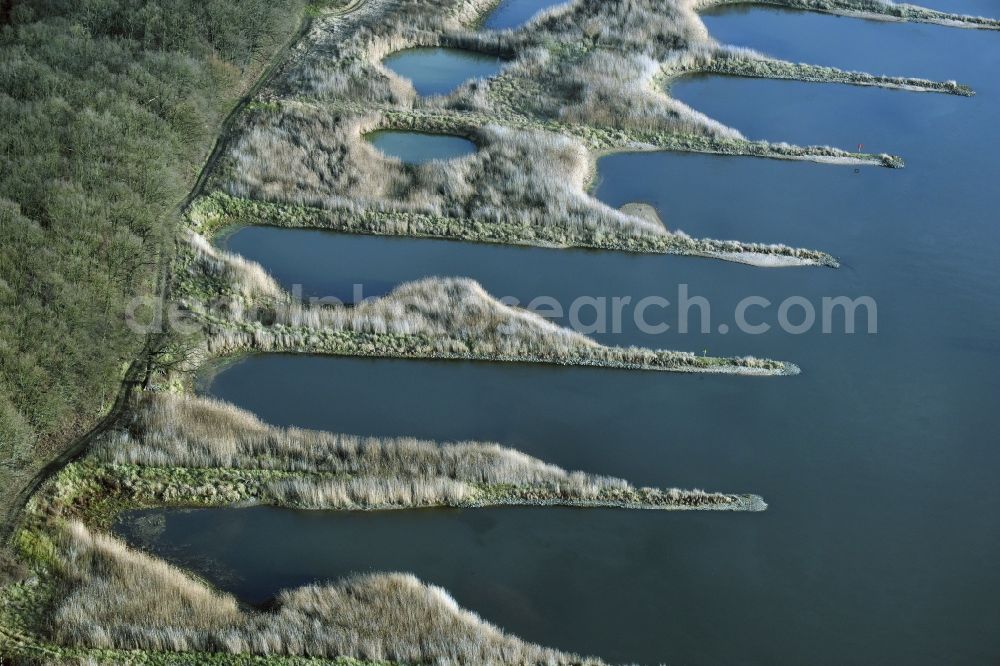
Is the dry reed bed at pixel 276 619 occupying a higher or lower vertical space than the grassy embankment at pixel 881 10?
lower

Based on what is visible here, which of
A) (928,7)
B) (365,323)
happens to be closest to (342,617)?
(365,323)

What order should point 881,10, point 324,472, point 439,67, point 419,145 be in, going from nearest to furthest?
point 324,472 → point 419,145 → point 439,67 → point 881,10

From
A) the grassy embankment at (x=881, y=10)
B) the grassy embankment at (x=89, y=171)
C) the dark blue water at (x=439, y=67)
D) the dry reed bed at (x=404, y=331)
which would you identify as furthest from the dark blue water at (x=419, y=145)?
the grassy embankment at (x=881, y=10)

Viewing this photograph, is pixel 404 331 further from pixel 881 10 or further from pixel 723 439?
pixel 881 10

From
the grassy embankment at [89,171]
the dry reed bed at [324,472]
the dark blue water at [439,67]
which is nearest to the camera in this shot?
Result: the dry reed bed at [324,472]

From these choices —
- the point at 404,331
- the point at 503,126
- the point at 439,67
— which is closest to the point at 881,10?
the point at 439,67

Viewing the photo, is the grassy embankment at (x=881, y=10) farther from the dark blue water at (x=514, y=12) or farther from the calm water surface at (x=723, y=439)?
the calm water surface at (x=723, y=439)
